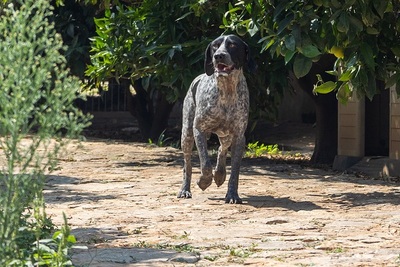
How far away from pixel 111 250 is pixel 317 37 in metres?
3.16

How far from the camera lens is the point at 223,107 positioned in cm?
1065

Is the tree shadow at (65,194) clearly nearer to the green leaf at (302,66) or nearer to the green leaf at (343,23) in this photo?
the green leaf at (302,66)

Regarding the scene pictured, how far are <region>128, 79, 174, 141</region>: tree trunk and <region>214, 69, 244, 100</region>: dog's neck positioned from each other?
10386 millimetres

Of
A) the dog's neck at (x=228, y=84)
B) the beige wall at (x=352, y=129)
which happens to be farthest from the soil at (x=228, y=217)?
the dog's neck at (x=228, y=84)

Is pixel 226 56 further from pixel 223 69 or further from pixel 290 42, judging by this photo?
pixel 290 42

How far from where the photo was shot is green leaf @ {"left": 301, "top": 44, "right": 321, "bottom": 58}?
8.74 meters

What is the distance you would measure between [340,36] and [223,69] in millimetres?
1575

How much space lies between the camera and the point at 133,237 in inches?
323

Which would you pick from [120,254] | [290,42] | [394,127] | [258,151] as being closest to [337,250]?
[120,254]

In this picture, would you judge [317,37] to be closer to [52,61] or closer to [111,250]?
[111,250]

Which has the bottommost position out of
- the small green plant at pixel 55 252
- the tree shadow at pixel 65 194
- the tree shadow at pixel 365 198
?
the tree shadow at pixel 65 194

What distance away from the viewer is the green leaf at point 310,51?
8742 mm

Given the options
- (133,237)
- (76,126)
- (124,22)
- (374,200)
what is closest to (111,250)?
(133,237)

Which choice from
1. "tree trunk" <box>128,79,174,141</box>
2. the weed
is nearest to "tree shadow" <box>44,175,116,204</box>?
the weed
